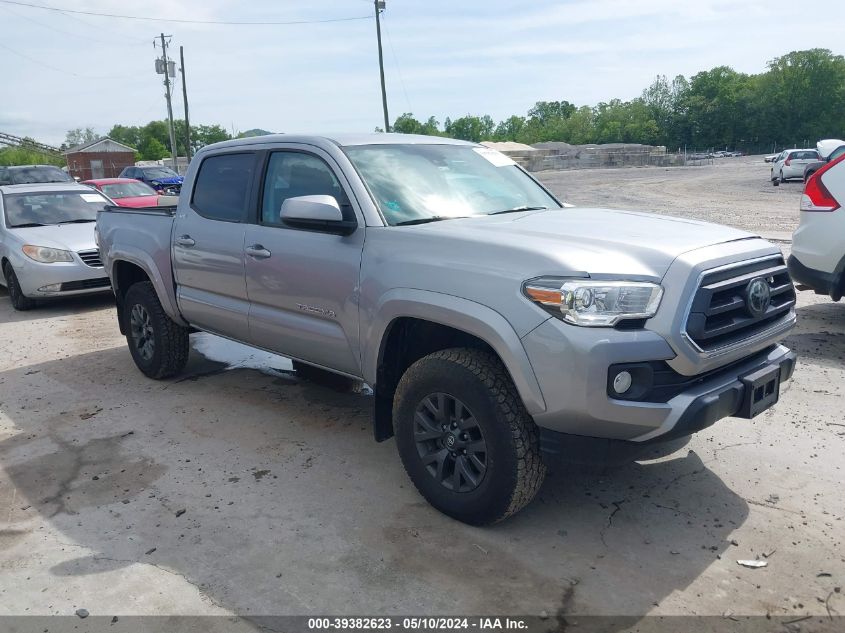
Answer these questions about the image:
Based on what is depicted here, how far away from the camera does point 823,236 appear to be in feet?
21.2

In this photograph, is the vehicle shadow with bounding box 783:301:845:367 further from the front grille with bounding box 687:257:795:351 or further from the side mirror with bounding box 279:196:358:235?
the side mirror with bounding box 279:196:358:235

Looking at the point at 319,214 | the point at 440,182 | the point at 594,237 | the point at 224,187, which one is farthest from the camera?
the point at 224,187

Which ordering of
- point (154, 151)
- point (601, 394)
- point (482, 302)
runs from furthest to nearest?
point (154, 151)
point (482, 302)
point (601, 394)

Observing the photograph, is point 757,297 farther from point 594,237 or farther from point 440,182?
point 440,182

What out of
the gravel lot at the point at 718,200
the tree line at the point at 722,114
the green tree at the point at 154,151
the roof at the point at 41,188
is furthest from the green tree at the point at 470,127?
the roof at the point at 41,188

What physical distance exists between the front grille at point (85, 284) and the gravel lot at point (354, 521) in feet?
12.9

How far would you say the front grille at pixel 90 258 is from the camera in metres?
9.41

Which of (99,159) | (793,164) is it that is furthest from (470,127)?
(793,164)

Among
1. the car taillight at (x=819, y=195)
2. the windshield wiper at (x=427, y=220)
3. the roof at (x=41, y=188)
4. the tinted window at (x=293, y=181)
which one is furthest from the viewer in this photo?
the roof at (x=41, y=188)

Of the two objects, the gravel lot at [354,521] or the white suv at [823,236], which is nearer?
the gravel lot at [354,521]

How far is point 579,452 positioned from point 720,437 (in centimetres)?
187

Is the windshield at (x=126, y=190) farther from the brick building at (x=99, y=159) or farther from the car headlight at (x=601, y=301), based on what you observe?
the brick building at (x=99, y=159)

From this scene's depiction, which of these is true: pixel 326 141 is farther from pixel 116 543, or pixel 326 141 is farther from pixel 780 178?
pixel 780 178

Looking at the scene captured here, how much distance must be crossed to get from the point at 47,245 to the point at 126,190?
26.4 ft
